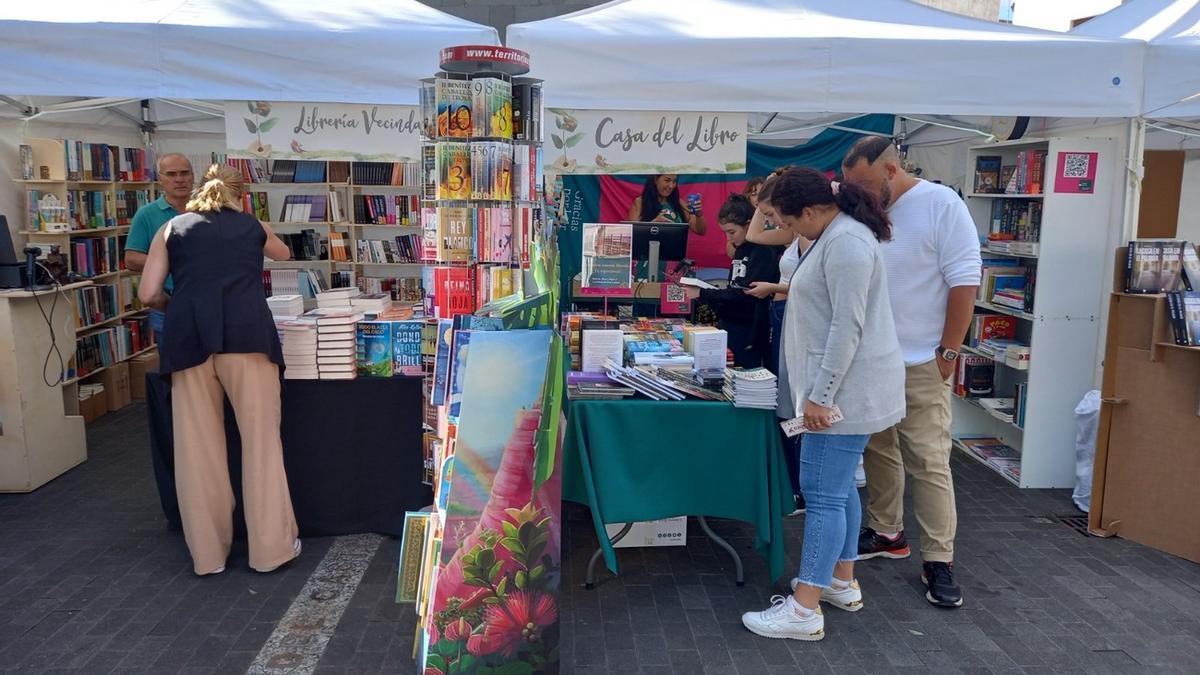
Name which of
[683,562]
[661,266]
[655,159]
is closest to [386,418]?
[683,562]

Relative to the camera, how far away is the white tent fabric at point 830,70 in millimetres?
4102

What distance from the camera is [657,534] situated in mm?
3943

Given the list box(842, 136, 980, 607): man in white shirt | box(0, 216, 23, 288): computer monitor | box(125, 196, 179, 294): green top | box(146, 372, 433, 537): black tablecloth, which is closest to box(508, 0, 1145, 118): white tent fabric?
box(842, 136, 980, 607): man in white shirt

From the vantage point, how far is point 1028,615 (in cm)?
340

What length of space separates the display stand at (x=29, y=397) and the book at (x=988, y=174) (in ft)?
18.4

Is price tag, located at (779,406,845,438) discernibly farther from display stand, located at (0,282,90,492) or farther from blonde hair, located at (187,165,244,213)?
display stand, located at (0,282,90,492)

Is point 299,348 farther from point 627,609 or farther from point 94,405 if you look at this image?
point 94,405

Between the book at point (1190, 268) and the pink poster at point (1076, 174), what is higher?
the pink poster at point (1076, 174)

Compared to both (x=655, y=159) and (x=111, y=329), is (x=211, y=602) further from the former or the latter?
(x=111, y=329)

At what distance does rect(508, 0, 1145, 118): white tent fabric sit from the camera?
13.5 ft

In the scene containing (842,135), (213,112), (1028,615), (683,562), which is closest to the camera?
(1028,615)

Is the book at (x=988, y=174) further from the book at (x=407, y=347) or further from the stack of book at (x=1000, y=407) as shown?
the book at (x=407, y=347)

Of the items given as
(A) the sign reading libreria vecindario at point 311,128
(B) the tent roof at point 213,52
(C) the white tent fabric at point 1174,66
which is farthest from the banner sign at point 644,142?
(C) the white tent fabric at point 1174,66

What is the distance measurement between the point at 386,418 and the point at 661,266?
3.42 meters
